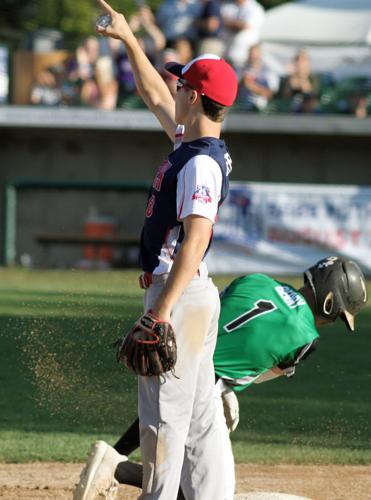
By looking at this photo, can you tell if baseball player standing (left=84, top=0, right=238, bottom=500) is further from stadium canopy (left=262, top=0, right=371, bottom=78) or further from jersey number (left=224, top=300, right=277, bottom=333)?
stadium canopy (left=262, top=0, right=371, bottom=78)

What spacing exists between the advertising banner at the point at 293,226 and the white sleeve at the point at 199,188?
56.9 ft

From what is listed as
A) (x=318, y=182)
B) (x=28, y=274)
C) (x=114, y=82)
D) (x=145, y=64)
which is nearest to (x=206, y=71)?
(x=145, y=64)

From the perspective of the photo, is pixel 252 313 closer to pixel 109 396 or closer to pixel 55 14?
pixel 109 396

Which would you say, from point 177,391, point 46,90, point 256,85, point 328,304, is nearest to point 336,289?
point 328,304

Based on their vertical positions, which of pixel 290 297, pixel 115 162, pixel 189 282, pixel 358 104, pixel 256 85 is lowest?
pixel 115 162

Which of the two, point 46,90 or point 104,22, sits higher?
point 104,22

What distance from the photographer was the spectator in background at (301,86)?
22797mm

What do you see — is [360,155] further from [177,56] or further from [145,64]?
[145,64]

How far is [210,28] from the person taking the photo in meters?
22.1

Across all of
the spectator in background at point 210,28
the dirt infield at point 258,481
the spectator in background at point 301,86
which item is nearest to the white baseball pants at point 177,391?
the dirt infield at point 258,481

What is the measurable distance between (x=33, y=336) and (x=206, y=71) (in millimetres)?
7590

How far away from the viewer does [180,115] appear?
15.4 feet

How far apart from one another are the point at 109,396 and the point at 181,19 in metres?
14.4

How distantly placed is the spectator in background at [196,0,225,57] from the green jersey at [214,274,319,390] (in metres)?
17.1
